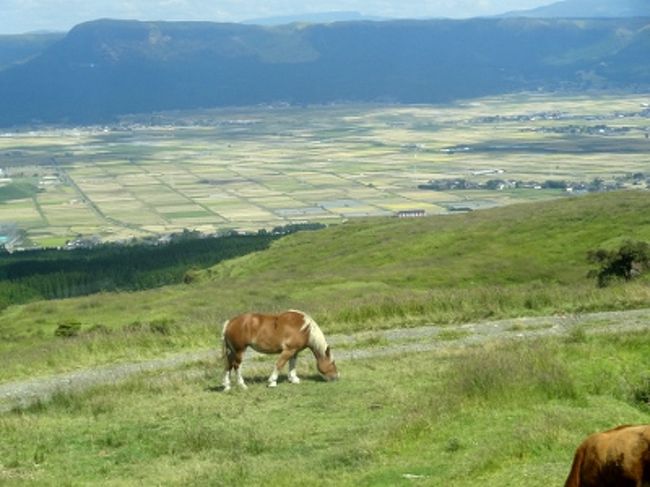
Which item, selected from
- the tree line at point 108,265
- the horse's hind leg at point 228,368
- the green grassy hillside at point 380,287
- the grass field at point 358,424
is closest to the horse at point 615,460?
the grass field at point 358,424

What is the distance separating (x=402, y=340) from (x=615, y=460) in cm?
1745

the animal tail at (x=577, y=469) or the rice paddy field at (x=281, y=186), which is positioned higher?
the animal tail at (x=577, y=469)

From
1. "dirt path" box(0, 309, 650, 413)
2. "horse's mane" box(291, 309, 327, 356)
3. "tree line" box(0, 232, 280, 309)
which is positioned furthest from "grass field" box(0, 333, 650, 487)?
"tree line" box(0, 232, 280, 309)

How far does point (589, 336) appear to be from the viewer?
22.8 metres

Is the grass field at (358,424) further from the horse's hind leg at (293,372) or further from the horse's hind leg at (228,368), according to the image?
the horse's hind leg at (228,368)

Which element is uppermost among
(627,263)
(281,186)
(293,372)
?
(293,372)

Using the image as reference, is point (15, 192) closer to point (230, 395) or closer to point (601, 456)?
point (230, 395)

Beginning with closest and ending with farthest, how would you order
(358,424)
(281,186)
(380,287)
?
1. (358,424)
2. (380,287)
3. (281,186)

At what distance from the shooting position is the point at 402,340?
Result: 85.8 feet

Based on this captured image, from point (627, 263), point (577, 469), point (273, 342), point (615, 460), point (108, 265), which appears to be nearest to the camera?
point (615, 460)

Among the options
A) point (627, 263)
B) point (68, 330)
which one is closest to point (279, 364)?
point (68, 330)

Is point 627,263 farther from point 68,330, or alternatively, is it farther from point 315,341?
point 315,341

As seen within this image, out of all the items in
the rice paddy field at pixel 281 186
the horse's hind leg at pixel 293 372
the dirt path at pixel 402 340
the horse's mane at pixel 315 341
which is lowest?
the rice paddy field at pixel 281 186

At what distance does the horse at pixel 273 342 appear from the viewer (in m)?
20.6
